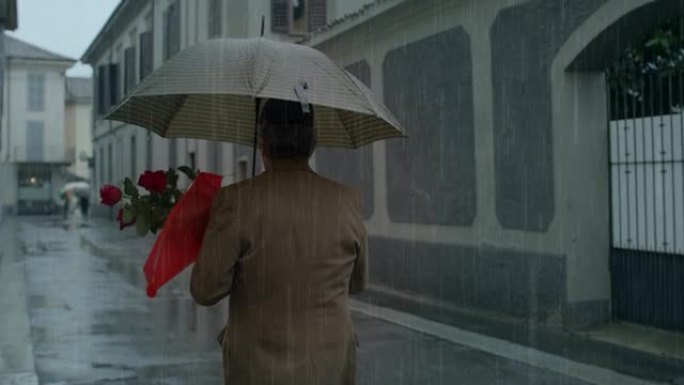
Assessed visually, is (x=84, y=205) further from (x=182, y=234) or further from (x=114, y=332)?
(x=182, y=234)

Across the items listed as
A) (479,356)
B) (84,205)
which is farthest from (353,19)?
(84,205)

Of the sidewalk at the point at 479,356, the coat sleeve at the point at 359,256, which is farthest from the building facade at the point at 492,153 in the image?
the coat sleeve at the point at 359,256

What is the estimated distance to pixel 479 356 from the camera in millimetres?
6742

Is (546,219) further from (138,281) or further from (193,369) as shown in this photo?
(138,281)

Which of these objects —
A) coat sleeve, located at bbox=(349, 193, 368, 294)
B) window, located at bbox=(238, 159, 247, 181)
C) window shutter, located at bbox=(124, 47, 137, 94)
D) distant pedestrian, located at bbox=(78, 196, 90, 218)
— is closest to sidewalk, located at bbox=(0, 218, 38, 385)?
coat sleeve, located at bbox=(349, 193, 368, 294)

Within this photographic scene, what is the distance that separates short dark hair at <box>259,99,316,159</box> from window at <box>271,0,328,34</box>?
14.4 m

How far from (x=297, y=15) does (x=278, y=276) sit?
50.1 ft

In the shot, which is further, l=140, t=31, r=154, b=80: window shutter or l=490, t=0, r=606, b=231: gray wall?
l=140, t=31, r=154, b=80: window shutter

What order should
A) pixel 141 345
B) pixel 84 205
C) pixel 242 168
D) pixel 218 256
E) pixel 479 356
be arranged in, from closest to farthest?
pixel 218 256
pixel 479 356
pixel 141 345
pixel 242 168
pixel 84 205

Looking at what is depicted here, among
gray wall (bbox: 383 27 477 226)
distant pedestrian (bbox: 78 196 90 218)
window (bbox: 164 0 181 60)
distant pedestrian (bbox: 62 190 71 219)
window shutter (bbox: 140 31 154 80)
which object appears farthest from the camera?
distant pedestrian (bbox: 78 196 90 218)

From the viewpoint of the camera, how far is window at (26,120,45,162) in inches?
1857

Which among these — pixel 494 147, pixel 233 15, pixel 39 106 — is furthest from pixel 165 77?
pixel 39 106

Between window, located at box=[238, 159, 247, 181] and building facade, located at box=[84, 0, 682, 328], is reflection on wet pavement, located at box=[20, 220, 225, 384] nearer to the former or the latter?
building facade, located at box=[84, 0, 682, 328]

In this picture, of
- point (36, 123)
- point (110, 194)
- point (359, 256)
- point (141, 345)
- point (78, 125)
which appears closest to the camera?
point (359, 256)
